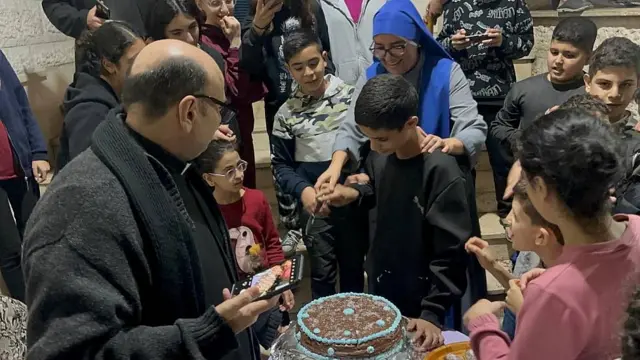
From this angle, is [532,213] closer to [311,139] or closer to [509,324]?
[509,324]

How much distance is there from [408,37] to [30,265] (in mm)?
1598

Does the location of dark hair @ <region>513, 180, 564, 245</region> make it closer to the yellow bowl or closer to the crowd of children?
the crowd of children

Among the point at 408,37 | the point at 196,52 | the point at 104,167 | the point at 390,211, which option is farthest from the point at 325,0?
the point at 104,167

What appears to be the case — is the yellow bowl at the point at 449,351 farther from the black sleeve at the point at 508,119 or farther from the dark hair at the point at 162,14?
the dark hair at the point at 162,14

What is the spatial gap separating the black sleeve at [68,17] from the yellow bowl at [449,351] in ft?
7.76

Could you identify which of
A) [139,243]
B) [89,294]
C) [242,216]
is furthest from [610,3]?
[89,294]

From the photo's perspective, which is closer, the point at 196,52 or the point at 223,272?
the point at 196,52

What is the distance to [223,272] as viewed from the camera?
1362 millimetres

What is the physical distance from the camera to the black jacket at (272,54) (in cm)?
274

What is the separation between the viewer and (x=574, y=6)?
13.3 feet

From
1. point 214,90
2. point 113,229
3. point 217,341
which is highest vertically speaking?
point 214,90

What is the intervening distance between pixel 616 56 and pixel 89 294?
6.67 ft

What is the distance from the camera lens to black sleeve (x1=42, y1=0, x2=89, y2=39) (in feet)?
9.96

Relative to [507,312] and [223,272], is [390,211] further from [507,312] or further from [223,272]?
[223,272]
